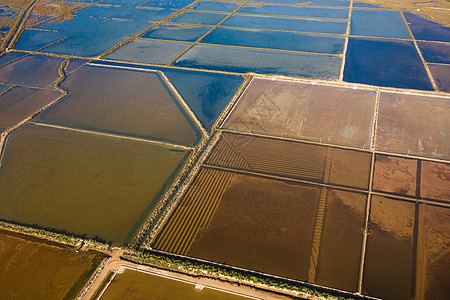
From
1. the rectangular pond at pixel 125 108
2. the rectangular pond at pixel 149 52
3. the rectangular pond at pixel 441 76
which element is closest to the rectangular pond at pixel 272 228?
the rectangular pond at pixel 125 108

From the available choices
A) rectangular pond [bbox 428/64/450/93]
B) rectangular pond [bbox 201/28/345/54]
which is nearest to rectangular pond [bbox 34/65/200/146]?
rectangular pond [bbox 201/28/345/54]

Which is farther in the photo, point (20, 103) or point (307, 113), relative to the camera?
point (20, 103)

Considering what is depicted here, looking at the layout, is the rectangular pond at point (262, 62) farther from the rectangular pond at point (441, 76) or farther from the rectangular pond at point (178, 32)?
the rectangular pond at point (441, 76)

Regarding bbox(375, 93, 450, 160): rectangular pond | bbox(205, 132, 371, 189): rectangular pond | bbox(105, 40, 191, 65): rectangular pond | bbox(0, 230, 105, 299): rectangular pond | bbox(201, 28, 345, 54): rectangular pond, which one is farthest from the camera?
bbox(201, 28, 345, 54): rectangular pond

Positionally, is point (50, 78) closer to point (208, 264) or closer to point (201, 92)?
point (201, 92)

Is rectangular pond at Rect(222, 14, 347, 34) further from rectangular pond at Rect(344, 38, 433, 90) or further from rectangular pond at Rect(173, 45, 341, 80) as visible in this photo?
rectangular pond at Rect(173, 45, 341, 80)

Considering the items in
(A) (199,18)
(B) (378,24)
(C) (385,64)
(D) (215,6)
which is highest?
(D) (215,6)

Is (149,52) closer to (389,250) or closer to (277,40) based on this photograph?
(277,40)

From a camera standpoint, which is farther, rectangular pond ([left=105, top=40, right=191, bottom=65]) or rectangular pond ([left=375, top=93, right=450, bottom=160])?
rectangular pond ([left=105, top=40, right=191, bottom=65])

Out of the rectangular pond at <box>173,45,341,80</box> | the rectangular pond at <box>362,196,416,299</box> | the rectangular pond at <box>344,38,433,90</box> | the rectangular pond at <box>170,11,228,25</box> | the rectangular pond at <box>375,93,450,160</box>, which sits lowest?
the rectangular pond at <box>362,196,416,299</box>

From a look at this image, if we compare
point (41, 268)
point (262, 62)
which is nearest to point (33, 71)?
point (262, 62)

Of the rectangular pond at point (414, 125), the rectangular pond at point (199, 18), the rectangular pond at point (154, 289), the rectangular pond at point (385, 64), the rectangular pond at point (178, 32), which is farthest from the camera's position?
the rectangular pond at point (199, 18)

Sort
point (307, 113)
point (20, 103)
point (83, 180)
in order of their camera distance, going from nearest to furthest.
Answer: point (83, 180)
point (307, 113)
point (20, 103)
